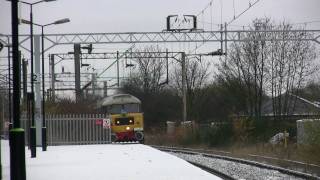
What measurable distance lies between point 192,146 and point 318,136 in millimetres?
25193

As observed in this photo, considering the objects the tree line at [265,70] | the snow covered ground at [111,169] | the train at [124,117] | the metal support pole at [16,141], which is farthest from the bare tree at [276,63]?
the metal support pole at [16,141]

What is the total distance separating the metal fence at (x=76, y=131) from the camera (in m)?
42.7

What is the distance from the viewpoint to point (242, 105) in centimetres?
5769

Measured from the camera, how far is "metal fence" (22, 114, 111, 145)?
1679 inches

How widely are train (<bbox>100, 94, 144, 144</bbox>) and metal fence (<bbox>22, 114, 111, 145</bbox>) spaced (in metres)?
2.86

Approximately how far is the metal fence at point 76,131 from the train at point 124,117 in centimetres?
286

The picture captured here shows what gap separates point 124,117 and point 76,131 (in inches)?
180

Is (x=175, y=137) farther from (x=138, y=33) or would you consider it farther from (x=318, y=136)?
(x=318, y=136)

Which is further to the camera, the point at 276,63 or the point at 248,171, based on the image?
the point at 276,63

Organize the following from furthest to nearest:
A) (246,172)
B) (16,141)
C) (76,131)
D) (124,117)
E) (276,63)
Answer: (276,63)
(124,117)
(76,131)
(246,172)
(16,141)

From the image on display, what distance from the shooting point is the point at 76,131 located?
4291cm

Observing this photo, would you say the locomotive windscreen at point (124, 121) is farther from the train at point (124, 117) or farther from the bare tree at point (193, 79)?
the bare tree at point (193, 79)

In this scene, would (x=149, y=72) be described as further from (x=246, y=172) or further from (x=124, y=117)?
(x=246, y=172)

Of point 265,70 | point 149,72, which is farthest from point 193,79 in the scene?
point 265,70
